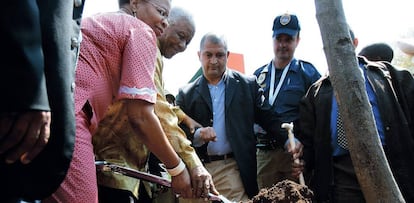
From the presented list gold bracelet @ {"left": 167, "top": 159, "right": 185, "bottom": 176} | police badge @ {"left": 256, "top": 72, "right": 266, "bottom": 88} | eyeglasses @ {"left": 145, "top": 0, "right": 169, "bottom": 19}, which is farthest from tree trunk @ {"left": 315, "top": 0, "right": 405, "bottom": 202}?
police badge @ {"left": 256, "top": 72, "right": 266, "bottom": 88}

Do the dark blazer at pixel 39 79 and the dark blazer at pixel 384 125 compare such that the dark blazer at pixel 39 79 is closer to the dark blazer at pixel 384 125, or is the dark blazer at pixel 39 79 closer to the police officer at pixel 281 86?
the dark blazer at pixel 384 125

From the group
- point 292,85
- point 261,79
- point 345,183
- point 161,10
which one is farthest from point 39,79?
point 261,79

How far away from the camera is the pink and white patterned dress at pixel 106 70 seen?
229 centimetres

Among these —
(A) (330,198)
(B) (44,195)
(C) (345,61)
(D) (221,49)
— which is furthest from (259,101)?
(B) (44,195)

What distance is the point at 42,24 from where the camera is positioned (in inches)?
63.5

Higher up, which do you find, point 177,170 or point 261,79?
point 177,170

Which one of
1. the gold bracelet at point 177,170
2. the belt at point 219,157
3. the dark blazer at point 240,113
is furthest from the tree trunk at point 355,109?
the belt at point 219,157

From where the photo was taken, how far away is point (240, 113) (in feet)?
15.9

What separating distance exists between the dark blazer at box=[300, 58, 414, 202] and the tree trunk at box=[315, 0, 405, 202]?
3.48ft

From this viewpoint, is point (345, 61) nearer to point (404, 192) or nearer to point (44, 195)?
point (404, 192)

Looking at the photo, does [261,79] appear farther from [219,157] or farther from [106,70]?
[106,70]

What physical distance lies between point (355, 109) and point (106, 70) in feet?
4.53

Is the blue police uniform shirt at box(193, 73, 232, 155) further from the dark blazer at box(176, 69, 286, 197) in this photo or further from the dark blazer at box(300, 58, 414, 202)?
the dark blazer at box(300, 58, 414, 202)

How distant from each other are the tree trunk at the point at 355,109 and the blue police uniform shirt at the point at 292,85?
180cm
